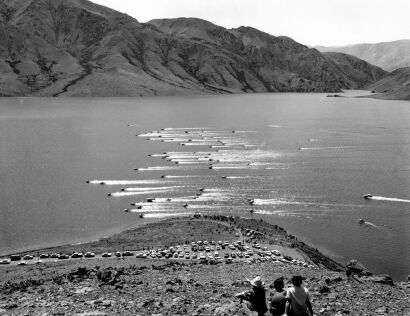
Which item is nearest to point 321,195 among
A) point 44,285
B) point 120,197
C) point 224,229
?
point 224,229

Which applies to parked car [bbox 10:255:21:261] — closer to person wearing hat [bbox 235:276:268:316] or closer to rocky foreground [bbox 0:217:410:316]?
rocky foreground [bbox 0:217:410:316]

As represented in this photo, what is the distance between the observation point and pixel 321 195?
13025 cm

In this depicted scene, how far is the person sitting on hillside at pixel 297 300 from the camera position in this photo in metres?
20.9

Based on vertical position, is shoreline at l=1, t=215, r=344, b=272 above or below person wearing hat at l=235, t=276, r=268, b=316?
below

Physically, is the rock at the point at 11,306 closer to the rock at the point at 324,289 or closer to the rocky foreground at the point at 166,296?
the rocky foreground at the point at 166,296

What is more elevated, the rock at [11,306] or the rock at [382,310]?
the rock at [382,310]

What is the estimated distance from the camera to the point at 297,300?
2094 centimetres

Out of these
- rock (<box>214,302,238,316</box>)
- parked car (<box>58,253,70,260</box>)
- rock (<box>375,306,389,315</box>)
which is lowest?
parked car (<box>58,253,70,260</box>)

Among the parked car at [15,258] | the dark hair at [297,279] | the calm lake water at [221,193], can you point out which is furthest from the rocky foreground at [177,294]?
the calm lake water at [221,193]

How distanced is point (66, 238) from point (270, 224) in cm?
4471

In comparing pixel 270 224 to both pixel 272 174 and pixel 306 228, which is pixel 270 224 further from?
pixel 272 174

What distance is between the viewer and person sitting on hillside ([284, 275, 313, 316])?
68.7 feet

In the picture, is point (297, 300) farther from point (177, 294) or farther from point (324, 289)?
point (177, 294)

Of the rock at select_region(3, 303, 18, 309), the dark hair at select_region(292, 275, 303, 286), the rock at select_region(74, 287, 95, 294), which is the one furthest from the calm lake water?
the dark hair at select_region(292, 275, 303, 286)
